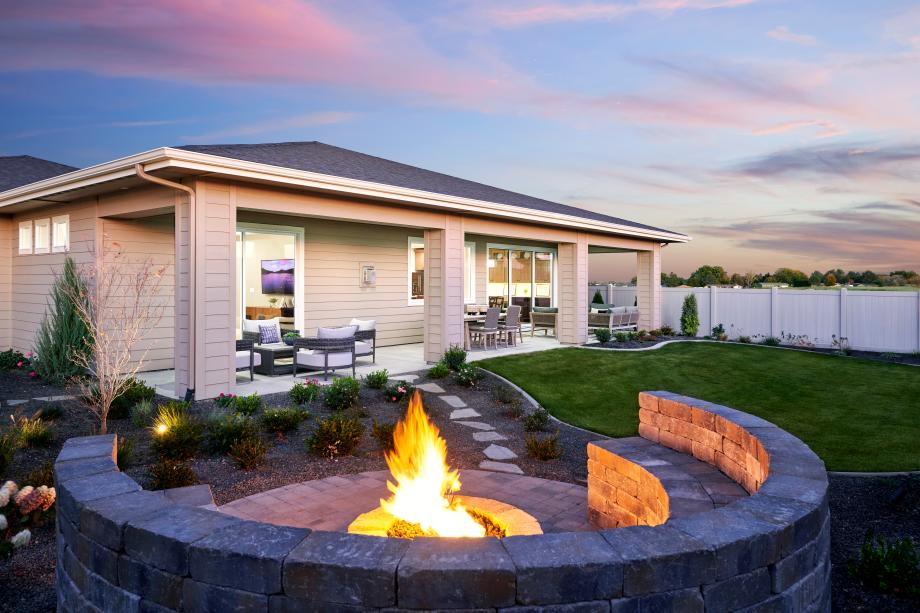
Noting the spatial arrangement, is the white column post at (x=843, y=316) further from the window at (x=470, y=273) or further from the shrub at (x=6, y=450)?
the shrub at (x=6, y=450)

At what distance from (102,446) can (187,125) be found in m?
14.7

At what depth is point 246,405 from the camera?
7.19m

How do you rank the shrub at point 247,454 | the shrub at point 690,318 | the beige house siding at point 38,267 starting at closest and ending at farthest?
the shrub at point 247,454 < the beige house siding at point 38,267 < the shrub at point 690,318

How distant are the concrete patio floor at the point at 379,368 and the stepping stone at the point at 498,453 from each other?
351 centimetres

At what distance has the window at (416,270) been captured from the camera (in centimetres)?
1442

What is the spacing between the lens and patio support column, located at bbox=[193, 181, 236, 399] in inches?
300

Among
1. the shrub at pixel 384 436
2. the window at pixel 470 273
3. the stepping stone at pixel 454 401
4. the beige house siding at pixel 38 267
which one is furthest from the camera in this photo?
the window at pixel 470 273

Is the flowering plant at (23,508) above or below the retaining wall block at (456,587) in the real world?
below

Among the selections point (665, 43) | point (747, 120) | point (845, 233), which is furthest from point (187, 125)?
point (845, 233)

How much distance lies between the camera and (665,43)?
991cm

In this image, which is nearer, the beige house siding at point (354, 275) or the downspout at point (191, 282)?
the downspout at point (191, 282)

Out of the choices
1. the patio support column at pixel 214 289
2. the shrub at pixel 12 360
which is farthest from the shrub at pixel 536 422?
the shrub at pixel 12 360

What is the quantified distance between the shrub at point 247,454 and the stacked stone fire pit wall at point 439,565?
116 inches

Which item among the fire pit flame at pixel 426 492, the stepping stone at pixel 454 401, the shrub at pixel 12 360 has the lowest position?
the stepping stone at pixel 454 401
